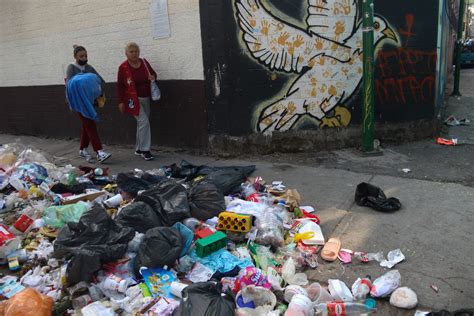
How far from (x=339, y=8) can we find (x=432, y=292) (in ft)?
15.0

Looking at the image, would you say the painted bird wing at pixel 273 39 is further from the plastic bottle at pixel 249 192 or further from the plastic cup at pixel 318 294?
the plastic cup at pixel 318 294

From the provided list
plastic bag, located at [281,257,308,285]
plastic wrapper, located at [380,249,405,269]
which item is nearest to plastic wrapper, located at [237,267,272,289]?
plastic bag, located at [281,257,308,285]

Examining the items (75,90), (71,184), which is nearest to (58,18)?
(75,90)

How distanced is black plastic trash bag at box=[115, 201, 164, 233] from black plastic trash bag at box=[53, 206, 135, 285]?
Result: 0.47 ft

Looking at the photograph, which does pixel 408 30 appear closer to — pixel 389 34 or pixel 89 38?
pixel 389 34

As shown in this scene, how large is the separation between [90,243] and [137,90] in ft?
11.7

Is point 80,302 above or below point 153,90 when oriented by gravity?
below

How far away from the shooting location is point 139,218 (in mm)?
3859

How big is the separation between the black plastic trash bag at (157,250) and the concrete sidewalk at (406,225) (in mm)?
1102

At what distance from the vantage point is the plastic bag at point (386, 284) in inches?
117

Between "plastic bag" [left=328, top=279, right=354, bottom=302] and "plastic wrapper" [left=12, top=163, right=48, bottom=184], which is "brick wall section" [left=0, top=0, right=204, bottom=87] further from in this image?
"plastic bag" [left=328, top=279, right=354, bottom=302]

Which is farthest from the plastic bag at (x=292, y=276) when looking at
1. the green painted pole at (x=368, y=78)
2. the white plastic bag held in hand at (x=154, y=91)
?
the white plastic bag held in hand at (x=154, y=91)

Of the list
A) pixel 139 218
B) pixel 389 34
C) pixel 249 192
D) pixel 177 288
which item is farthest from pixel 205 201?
pixel 389 34

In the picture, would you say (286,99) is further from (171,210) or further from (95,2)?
(95,2)
